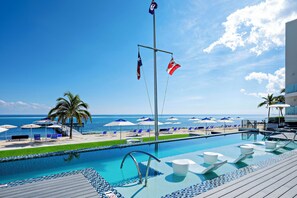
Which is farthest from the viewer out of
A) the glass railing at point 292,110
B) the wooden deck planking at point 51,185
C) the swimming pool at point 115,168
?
the glass railing at point 292,110

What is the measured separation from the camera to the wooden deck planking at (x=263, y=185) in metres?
3.04

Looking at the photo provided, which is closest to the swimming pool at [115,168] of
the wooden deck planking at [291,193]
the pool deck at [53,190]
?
the pool deck at [53,190]

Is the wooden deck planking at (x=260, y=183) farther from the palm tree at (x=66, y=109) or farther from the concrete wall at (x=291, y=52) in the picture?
the concrete wall at (x=291, y=52)

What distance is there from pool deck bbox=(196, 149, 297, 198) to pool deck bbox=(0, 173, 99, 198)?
7.46ft

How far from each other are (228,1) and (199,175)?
36.2ft

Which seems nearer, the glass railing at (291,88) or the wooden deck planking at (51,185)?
the wooden deck planking at (51,185)

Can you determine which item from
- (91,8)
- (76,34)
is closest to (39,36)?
(76,34)

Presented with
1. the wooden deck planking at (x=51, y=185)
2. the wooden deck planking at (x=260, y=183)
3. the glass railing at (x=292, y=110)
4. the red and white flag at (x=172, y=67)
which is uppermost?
the red and white flag at (x=172, y=67)

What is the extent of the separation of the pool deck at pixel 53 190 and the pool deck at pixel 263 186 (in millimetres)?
2273

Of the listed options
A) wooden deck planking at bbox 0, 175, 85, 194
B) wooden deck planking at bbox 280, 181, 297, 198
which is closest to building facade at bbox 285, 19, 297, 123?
wooden deck planking at bbox 280, 181, 297, 198

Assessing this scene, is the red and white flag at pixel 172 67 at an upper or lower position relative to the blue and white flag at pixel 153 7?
lower

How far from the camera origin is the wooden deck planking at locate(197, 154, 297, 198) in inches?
120

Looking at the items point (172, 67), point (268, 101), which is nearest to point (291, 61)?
point (268, 101)

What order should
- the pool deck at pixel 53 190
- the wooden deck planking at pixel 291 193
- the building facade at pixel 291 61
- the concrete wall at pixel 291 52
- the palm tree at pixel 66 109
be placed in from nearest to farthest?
1. the wooden deck planking at pixel 291 193
2. the pool deck at pixel 53 190
3. the palm tree at pixel 66 109
4. the building facade at pixel 291 61
5. the concrete wall at pixel 291 52
